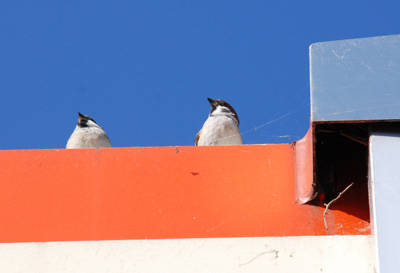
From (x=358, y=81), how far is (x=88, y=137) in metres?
4.25

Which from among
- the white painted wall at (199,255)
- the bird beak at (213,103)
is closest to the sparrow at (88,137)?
the bird beak at (213,103)

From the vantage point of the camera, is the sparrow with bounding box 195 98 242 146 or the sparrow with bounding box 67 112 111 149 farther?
the sparrow with bounding box 67 112 111 149

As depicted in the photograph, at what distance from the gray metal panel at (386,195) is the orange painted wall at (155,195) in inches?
17.5

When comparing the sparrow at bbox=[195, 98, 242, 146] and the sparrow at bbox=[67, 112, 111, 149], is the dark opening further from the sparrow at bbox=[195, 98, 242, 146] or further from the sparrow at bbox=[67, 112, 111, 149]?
the sparrow at bbox=[67, 112, 111, 149]

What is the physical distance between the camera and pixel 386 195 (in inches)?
105

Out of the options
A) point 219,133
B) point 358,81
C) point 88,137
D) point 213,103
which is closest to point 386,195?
point 358,81

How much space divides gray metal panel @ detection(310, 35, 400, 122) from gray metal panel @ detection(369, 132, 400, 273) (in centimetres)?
13

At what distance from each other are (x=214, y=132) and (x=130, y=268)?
3.35 meters

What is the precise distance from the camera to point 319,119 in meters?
2.74

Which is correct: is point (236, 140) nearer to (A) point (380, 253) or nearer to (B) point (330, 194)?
(B) point (330, 194)

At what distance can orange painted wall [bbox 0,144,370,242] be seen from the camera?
10.6 ft

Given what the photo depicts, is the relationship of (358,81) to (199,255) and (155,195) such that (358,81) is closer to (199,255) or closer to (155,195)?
(199,255)

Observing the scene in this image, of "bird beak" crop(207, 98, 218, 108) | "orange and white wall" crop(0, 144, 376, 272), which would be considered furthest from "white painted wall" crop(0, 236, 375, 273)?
"bird beak" crop(207, 98, 218, 108)

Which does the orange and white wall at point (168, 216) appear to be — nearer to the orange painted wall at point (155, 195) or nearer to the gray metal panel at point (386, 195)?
the orange painted wall at point (155, 195)
